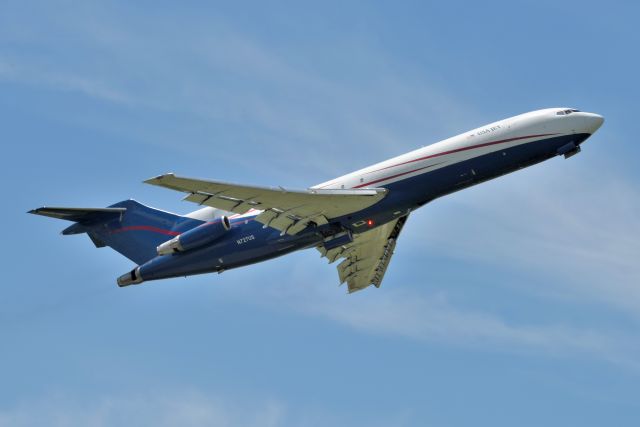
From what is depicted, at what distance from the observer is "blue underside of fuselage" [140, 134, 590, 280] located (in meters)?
41.8

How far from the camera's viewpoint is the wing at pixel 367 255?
156ft

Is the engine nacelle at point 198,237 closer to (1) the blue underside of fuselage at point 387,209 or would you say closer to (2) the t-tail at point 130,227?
(1) the blue underside of fuselage at point 387,209

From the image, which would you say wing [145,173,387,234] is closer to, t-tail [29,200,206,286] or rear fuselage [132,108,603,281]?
rear fuselage [132,108,603,281]

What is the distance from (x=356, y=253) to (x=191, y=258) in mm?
8632

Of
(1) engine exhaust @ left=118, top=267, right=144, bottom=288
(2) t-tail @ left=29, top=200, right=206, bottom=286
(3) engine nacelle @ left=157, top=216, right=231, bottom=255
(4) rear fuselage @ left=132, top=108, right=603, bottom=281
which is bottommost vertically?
(1) engine exhaust @ left=118, top=267, right=144, bottom=288

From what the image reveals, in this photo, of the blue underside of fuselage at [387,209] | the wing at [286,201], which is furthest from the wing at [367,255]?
the wing at [286,201]

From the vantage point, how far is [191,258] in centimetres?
4469

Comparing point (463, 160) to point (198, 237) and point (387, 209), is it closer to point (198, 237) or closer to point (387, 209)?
point (387, 209)

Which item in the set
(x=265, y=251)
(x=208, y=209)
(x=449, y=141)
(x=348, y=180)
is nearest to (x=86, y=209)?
(x=208, y=209)

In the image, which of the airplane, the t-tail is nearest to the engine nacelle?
the airplane

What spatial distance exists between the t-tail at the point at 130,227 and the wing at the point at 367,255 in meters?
7.33

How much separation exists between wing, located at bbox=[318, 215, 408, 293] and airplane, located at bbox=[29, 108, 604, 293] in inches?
97.0

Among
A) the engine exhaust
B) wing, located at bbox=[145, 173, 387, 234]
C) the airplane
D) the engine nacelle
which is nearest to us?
wing, located at bbox=[145, 173, 387, 234]

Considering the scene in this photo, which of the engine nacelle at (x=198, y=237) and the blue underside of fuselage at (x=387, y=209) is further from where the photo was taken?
the engine nacelle at (x=198, y=237)
